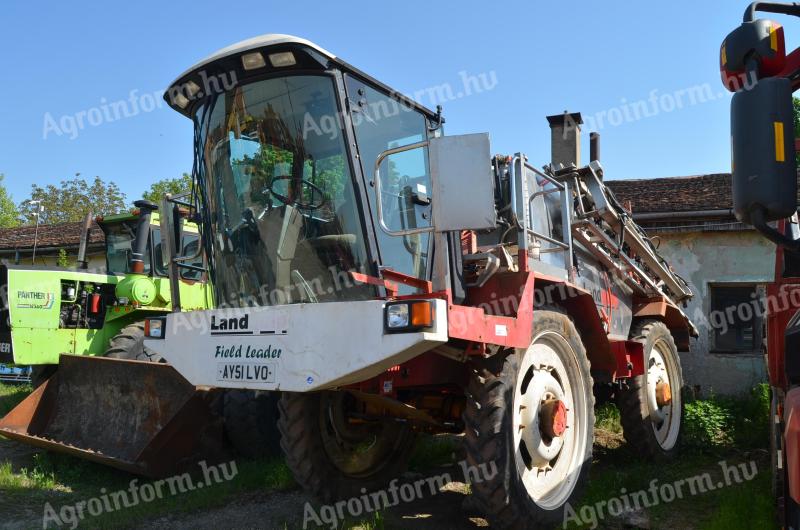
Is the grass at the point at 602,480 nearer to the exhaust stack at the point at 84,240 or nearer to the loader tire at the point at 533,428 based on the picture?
the loader tire at the point at 533,428

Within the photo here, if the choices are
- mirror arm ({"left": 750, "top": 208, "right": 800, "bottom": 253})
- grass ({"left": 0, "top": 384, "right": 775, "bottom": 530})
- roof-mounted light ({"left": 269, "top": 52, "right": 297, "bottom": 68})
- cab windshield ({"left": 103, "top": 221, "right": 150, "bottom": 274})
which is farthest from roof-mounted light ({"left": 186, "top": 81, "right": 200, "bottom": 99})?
cab windshield ({"left": 103, "top": 221, "right": 150, "bottom": 274})

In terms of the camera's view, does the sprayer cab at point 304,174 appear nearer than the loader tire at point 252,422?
Yes

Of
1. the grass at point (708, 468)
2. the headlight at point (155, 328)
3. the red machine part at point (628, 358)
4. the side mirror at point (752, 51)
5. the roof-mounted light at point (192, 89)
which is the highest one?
the roof-mounted light at point (192, 89)

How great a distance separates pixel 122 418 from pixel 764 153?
5847 mm

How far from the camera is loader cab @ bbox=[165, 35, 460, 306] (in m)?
4.36

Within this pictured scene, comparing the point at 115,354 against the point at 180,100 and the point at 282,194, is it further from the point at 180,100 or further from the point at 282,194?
the point at 282,194

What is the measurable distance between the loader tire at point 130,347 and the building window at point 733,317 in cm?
825

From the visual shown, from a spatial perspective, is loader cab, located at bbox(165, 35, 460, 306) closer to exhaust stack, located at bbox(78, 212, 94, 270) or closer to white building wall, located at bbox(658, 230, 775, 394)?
exhaust stack, located at bbox(78, 212, 94, 270)

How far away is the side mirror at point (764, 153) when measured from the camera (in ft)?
6.93

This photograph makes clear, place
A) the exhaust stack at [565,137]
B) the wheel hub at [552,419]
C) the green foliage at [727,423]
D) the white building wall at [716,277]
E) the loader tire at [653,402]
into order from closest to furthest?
the wheel hub at [552,419] → the loader tire at [653,402] → the green foliage at [727,423] → the white building wall at [716,277] → the exhaust stack at [565,137]

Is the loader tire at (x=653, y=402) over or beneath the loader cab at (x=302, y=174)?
beneath

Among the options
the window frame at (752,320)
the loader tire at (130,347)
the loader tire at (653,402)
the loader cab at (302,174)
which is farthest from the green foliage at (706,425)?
the loader tire at (130,347)

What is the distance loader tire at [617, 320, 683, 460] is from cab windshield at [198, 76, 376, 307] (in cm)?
364

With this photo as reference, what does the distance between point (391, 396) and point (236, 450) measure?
2.51 m
